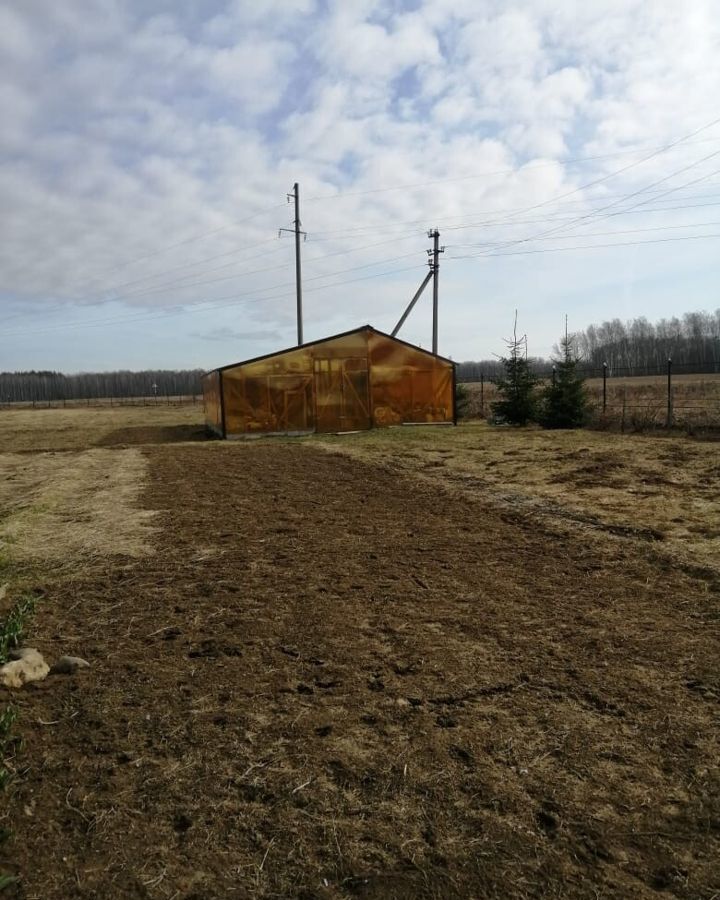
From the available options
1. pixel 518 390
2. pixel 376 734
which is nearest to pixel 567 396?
pixel 518 390

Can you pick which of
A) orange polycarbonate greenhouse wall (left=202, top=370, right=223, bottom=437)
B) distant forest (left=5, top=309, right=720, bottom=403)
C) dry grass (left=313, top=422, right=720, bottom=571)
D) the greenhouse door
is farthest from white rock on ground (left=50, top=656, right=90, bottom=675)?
distant forest (left=5, top=309, right=720, bottom=403)

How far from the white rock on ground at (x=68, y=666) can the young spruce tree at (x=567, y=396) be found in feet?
63.0

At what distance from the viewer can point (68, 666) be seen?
11.9 feet

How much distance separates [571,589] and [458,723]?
7.47 ft

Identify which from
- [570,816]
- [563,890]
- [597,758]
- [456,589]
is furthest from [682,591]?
[563,890]

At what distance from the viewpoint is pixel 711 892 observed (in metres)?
2.00

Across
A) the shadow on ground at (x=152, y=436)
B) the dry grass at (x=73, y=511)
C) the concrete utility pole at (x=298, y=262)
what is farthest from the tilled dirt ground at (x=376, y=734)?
the concrete utility pole at (x=298, y=262)

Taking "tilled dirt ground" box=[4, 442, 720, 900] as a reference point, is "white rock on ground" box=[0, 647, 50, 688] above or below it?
above

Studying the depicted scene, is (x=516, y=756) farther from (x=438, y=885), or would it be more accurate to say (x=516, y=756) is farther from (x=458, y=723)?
(x=438, y=885)

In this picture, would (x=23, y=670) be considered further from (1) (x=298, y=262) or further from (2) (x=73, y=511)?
(1) (x=298, y=262)

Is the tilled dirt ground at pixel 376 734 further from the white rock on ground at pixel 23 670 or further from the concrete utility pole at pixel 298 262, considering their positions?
the concrete utility pole at pixel 298 262

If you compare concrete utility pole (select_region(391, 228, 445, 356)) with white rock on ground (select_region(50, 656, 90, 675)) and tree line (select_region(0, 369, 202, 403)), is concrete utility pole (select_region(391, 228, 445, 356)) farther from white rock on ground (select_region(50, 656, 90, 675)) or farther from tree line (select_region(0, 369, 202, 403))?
tree line (select_region(0, 369, 202, 403))

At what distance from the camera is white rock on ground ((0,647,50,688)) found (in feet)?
11.1

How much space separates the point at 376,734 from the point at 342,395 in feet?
66.2
